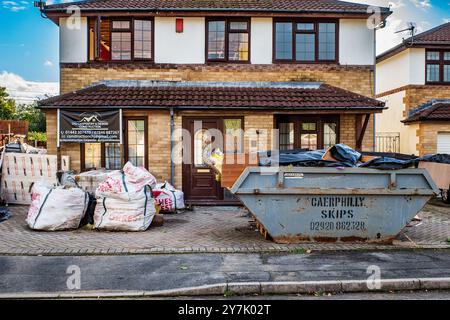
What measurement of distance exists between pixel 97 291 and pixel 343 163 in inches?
190

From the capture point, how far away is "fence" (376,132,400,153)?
2059 cm

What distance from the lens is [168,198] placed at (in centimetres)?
1145

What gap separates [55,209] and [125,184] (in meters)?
1.50

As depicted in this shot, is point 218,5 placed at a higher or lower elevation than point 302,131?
higher

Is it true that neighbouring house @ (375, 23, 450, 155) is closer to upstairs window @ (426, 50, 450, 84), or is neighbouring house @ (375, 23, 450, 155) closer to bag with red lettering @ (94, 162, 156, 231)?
upstairs window @ (426, 50, 450, 84)

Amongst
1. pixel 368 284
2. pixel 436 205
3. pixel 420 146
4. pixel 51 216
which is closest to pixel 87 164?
pixel 51 216

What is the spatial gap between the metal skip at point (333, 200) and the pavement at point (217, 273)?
0.72 metres

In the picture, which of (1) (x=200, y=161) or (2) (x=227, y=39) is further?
(2) (x=227, y=39)

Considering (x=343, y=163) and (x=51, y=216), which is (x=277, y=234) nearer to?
(x=343, y=163)

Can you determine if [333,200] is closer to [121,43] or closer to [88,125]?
[88,125]

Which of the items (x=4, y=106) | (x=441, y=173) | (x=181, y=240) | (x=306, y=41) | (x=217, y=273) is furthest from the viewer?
(x=4, y=106)

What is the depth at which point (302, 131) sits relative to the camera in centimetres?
1348

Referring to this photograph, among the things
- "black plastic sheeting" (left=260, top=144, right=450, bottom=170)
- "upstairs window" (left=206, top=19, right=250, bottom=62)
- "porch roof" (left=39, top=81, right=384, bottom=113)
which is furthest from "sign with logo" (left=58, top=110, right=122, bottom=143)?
"black plastic sheeting" (left=260, top=144, right=450, bottom=170)

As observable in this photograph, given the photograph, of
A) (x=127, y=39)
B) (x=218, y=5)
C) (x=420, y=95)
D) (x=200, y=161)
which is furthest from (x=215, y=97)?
(x=420, y=95)
